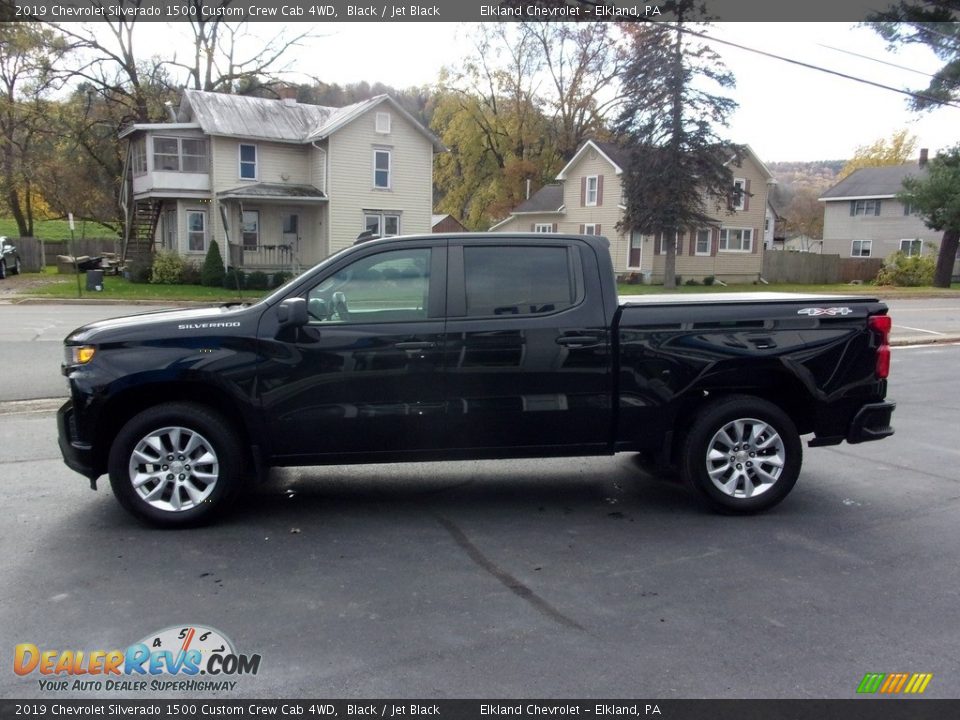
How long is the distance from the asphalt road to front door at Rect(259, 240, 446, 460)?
2.09ft

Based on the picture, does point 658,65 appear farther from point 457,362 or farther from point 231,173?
point 457,362

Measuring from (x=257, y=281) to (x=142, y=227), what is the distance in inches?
336

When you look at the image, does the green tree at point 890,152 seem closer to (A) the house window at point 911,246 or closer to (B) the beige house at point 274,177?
(A) the house window at point 911,246

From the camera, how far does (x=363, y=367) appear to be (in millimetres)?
5398

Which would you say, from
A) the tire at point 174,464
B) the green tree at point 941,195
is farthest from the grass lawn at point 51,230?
the tire at point 174,464

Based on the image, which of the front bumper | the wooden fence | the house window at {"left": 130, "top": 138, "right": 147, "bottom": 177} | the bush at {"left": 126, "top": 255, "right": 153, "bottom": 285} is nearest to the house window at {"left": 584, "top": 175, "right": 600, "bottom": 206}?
the wooden fence

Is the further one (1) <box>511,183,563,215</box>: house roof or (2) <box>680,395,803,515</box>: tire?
(1) <box>511,183,563,215</box>: house roof

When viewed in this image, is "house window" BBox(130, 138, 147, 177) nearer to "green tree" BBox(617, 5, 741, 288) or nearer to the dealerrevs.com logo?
"green tree" BBox(617, 5, 741, 288)

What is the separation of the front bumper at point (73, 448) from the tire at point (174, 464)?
0.19 m

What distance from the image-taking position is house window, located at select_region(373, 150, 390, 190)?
122 feet

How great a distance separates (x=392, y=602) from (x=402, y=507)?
1661 mm

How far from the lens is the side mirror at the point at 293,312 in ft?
17.1

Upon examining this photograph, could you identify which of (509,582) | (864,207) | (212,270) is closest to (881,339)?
(509,582)
